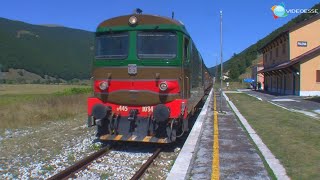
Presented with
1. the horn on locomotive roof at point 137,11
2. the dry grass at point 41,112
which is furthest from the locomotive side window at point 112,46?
the dry grass at point 41,112

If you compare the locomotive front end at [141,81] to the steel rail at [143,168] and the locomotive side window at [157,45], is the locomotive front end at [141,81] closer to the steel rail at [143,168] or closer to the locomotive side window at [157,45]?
the locomotive side window at [157,45]

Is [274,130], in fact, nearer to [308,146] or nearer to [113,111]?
[308,146]

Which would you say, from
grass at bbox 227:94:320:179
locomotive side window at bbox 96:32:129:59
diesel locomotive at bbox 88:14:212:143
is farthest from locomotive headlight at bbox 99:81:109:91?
grass at bbox 227:94:320:179

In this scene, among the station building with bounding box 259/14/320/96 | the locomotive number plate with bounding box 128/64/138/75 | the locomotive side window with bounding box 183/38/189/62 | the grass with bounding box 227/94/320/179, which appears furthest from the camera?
the station building with bounding box 259/14/320/96

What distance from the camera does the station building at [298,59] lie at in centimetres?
3912

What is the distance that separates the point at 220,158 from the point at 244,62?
131 meters

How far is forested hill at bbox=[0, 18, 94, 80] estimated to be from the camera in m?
141

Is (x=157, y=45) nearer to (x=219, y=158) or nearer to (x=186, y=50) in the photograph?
(x=186, y=50)

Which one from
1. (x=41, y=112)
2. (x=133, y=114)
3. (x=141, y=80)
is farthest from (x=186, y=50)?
(x=41, y=112)

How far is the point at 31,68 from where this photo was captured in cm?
13938

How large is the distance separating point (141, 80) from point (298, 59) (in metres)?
31.1

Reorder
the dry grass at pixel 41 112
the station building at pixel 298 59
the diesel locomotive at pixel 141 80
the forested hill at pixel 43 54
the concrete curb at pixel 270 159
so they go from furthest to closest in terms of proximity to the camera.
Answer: the forested hill at pixel 43 54 → the station building at pixel 298 59 → the dry grass at pixel 41 112 → the diesel locomotive at pixel 141 80 → the concrete curb at pixel 270 159

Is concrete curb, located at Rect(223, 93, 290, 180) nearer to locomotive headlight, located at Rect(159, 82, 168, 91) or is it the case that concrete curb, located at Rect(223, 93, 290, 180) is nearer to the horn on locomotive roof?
locomotive headlight, located at Rect(159, 82, 168, 91)

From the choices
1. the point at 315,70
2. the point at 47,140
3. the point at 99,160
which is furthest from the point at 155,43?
the point at 315,70
